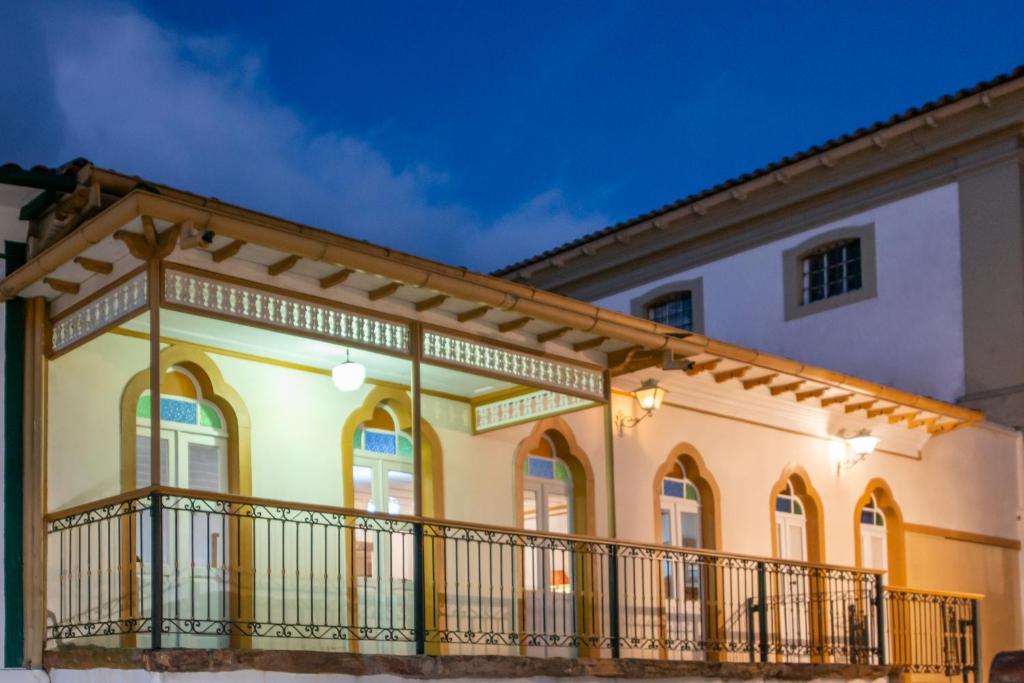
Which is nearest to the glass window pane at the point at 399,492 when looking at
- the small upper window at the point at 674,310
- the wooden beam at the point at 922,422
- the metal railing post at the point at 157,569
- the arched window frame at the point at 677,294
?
the metal railing post at the point at 157,569

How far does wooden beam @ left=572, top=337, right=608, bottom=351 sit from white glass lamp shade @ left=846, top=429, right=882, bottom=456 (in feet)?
15.9

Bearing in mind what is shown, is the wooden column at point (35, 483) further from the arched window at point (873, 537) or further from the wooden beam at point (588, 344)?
the arched window at point (873, 537)

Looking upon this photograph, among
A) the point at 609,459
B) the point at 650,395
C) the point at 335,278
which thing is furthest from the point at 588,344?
the point at 335,278

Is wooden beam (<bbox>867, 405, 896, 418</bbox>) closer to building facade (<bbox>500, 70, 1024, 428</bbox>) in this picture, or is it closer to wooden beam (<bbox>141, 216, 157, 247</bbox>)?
building facade (<bbox>500, 70, 1024, 428</bbox>)

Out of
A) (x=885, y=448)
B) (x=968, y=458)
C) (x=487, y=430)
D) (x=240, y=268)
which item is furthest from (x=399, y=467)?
(x=968, y=458)

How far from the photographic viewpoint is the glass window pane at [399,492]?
493 inches

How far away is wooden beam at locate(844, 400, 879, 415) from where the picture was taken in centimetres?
1574

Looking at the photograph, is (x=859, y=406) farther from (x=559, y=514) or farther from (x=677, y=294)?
(x=677, y=294)

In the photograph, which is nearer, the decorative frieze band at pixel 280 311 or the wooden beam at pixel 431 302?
the decorative frieze band at pixel 280 311

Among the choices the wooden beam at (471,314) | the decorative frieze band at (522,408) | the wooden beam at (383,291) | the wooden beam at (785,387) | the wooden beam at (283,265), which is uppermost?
the wooden beam at (283,265)

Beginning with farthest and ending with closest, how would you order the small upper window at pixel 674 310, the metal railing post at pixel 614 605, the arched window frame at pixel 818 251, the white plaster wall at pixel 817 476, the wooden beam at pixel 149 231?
the small upper window at pixel 674 310, the arched window frame at pixel 818 251, the white plaster wall at pixel 817 476, the metal railing post at pixel 614 605, the wooden beam at pixel 149 231

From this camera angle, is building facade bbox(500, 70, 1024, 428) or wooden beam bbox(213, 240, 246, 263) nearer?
wooden beam bbox(213, 240, 246, 263)

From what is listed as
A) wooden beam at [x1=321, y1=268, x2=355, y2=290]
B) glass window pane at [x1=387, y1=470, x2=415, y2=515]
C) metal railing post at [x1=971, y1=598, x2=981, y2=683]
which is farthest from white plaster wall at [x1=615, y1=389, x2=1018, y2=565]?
wooden beam at [x1=321, y1=268, x2=355, y2=290]

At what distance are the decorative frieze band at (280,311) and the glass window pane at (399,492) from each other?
2.23m
